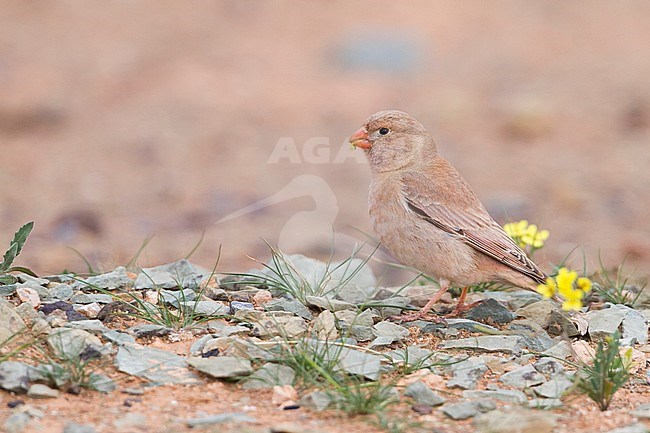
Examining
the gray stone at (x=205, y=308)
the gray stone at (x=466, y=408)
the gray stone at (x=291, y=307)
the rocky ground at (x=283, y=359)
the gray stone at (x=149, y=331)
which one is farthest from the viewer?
the gray stone at (x=291, y=307)

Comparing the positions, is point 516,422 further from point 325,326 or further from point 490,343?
point 325,326

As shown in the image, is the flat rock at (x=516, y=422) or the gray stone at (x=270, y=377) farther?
the gray stone at (x=270, y=377)

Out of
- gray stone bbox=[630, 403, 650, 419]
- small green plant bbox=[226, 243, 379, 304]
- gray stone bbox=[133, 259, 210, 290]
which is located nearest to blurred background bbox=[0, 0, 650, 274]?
gray stone bbox=[133, 259, 210, 290]

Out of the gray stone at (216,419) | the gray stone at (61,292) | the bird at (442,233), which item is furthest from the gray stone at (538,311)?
the gray stone at (61,292)

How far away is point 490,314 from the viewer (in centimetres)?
580

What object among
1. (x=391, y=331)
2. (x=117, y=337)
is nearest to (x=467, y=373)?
(x=391, y=331)

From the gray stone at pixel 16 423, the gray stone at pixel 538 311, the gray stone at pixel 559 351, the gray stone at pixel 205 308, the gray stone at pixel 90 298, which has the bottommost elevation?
the gray stone at pixel 16 423

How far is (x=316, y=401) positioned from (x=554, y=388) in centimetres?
111

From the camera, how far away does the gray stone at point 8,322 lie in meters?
4.68

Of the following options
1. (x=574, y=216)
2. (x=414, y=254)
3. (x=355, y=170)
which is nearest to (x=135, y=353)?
(x=414, y=254)

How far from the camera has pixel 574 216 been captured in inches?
426

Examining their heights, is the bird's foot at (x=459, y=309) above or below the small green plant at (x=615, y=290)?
below

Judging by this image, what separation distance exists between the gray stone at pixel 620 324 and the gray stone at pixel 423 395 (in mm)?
1386

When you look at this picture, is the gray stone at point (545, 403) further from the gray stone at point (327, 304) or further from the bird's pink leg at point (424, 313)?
the gray stone at point (327, 304)
